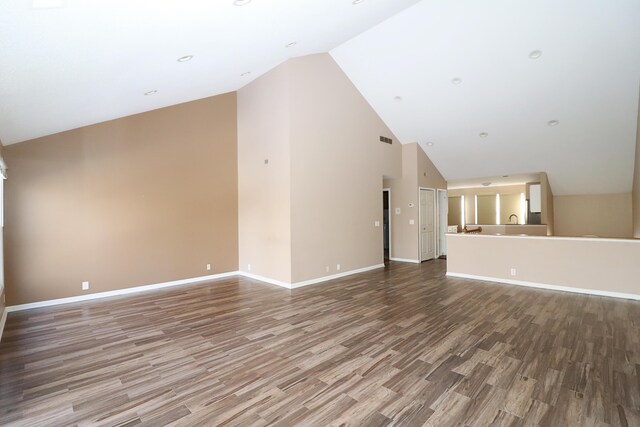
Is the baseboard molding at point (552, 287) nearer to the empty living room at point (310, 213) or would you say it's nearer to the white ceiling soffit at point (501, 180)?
the empty living room at point (310, 213)

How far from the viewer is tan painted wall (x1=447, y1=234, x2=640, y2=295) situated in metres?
4.93

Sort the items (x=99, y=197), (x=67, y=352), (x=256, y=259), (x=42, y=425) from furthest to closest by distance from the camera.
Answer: (x=256, y=259) → (x=99, y=197) → (x=67, y=352) → (x=42, y=425)

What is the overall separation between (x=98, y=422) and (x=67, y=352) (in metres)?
1.58

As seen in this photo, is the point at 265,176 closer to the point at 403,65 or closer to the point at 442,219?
the point at 403,65

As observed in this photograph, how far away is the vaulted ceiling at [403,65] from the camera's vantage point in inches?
97.3

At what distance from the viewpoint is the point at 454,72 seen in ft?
19.0

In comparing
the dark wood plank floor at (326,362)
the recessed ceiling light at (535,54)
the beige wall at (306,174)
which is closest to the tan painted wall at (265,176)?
the beige wall at (306,174)

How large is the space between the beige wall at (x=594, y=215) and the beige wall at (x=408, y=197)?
4499mm

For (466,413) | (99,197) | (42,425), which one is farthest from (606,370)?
(99,197)

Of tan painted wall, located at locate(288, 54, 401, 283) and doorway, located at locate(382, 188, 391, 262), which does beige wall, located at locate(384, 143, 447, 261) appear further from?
tan painted wall, located at locate(288, 54, 401, 283)

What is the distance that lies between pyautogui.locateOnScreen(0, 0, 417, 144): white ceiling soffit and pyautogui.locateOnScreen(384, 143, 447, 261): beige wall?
3915 millimetres

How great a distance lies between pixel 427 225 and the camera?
8719mm

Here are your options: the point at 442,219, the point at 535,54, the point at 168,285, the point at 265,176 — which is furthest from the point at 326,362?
the point at 442,219

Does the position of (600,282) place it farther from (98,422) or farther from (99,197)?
(99,197)
